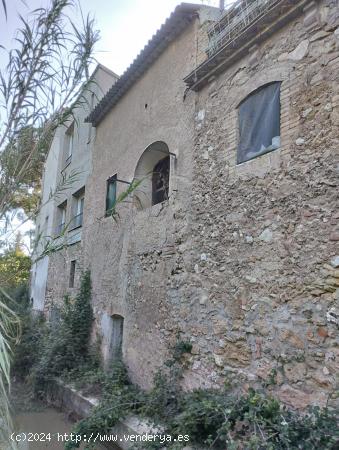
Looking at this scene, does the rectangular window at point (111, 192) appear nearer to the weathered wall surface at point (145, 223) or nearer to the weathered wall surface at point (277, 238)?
the weathered wall surface at point (145, 223)

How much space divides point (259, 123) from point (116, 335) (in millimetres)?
5080

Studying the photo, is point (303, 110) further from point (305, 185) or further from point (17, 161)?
point (17, 161)

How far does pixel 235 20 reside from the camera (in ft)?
16.2

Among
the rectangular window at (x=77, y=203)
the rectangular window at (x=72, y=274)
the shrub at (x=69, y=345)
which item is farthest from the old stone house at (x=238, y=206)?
the rectangular window at (x=77, y=203)

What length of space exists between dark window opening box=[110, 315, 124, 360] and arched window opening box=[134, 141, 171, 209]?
7.85 feet

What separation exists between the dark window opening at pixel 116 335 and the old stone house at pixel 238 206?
25 mm

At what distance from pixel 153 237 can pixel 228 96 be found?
262 centimetres

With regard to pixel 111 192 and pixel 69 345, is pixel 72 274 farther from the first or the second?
pixel 111 192

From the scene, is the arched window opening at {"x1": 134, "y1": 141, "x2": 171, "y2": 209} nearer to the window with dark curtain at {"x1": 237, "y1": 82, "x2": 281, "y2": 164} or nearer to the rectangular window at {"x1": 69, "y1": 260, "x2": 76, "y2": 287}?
the window with dark curtain at {"x1": 237, "y1": 82, "x2": 281, "y2": 164}

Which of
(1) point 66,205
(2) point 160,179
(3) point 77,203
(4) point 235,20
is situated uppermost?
(4) point 235,20

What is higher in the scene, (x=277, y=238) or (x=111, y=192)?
(x=111, y=192)

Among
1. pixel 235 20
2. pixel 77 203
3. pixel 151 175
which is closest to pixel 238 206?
pixel 235 20

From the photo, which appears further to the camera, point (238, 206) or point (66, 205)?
point (66, 205)

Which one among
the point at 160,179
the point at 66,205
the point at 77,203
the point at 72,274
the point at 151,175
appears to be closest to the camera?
the point at 160,179
